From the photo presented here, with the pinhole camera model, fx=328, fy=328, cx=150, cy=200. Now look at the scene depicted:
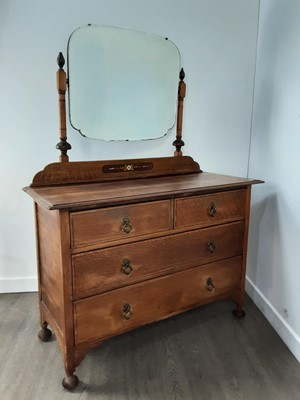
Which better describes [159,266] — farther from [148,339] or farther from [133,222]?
[148,339]

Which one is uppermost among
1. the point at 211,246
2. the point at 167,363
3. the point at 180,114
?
the point at 180,114

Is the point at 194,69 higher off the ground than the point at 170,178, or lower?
higher

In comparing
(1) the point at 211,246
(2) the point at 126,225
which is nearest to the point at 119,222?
(2) the point at 126,225

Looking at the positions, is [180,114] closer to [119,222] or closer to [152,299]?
[119,222]

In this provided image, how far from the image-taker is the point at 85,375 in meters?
1.50

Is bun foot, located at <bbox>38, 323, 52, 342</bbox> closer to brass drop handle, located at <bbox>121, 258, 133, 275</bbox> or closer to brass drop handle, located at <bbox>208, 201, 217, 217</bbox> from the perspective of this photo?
brass drop handle, located at <bbox>121, 258, 133, 275</bbox>

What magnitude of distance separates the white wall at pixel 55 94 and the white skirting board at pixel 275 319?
81 centimetres

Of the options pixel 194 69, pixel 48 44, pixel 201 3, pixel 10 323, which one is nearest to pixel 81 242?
pixel 10 323

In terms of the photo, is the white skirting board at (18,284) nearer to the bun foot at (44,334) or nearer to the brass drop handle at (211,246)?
the bun foot at (44,334)

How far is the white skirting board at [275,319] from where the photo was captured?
167 cm

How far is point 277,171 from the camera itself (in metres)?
1.86

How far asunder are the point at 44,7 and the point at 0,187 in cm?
109

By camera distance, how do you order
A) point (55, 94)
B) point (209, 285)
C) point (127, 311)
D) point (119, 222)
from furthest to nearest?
point (55, 94) < point (209, 285) < point (127, 311) < point (119, 222)

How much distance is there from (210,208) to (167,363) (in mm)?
779
